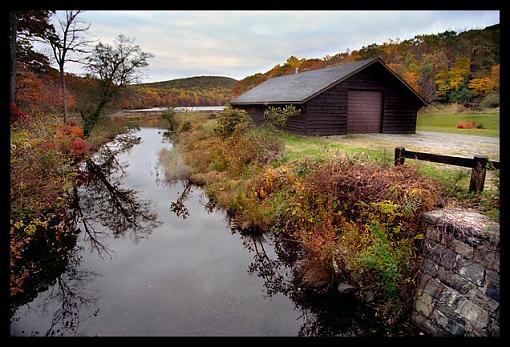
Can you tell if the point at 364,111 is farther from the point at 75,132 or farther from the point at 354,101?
the point at 75,132

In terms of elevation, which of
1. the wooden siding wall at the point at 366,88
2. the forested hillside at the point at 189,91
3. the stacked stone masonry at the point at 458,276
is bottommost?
the stacked stone masonry at the point at 458,276

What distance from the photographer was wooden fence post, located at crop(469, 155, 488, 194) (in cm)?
533

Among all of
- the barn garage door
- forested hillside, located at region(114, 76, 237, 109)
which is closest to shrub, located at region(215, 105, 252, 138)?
the barn garage door

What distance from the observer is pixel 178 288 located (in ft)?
18.9

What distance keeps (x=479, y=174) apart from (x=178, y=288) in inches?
239

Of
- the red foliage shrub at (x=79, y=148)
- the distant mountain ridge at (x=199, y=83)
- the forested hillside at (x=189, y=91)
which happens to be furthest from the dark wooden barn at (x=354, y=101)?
the distant mountain ridge at (x=199, y=83)

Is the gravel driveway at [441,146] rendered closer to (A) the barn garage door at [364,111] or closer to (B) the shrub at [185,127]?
(A) the barn garage door at [364,111]

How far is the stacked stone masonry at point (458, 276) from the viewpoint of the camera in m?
3.84

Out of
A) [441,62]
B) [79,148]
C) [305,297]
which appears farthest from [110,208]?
[441,62]

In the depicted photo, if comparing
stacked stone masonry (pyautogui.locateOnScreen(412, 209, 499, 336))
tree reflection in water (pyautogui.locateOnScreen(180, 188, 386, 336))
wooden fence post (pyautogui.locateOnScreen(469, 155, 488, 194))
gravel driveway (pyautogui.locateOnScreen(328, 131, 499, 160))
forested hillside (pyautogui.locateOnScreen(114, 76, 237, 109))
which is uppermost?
forested hillside (pyautogui.locateOnScreen(114, 76, 237, 109))

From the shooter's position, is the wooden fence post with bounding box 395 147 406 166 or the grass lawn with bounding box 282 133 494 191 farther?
the wooden fence post with bounding box 395 147 406 166

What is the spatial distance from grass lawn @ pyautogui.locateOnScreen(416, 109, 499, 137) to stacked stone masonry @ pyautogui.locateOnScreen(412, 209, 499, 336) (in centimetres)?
1592

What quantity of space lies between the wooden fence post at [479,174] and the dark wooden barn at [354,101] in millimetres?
9920

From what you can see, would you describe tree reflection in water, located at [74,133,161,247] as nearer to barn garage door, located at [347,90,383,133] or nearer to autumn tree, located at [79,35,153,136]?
autumn tree, located at [79,35,153,136]
